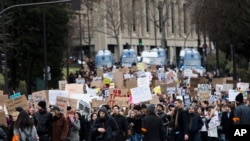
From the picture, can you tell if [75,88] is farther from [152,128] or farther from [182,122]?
[152,128]

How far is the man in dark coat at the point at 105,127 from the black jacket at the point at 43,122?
0.96 m

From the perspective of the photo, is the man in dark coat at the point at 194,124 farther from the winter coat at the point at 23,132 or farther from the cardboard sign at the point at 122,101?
the winter coat at the point at 23,132

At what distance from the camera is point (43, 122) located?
1988 centimetres

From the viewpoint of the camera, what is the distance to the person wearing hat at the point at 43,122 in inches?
781

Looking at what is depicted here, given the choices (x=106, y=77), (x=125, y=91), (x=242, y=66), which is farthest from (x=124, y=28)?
(x=125, y=91)

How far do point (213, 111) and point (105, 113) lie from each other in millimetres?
6613

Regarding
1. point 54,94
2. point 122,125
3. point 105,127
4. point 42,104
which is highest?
point 42,104

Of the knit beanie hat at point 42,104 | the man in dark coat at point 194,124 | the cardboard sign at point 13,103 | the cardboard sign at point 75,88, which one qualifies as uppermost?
the knit beanie hat at point 42,104

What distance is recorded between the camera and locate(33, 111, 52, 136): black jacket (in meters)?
19.9

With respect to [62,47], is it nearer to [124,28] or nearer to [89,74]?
[89,74]

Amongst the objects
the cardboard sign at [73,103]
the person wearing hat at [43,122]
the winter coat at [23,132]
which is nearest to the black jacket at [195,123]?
the cardboard sign at [73,103]

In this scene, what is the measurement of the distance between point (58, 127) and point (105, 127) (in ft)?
3.51

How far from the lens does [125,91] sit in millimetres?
30031

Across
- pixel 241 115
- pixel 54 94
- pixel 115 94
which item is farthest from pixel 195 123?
pixel 115 94
